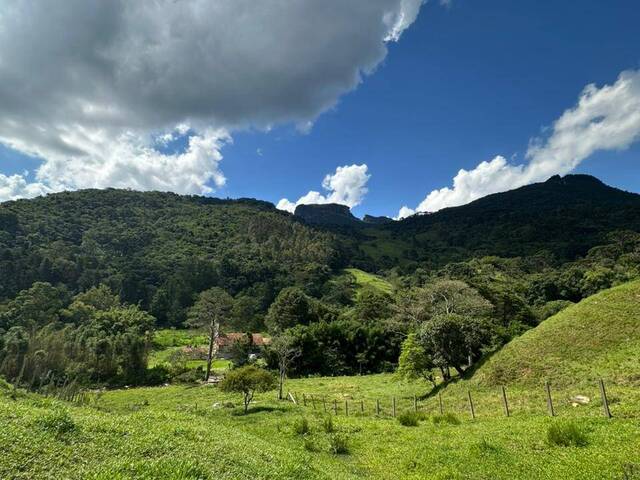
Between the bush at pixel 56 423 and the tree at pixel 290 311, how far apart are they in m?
80.8

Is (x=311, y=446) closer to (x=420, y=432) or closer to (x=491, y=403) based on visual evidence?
(x=420, y=432)

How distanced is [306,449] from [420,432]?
224 inches

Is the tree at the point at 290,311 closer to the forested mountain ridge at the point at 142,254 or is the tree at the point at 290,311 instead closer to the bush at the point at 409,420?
the forested mountain ridge at the point at 142,254

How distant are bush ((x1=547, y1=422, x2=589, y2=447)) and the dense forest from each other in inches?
880

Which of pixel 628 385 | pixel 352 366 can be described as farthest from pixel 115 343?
pixel 628 385

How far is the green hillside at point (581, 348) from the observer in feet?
87.8

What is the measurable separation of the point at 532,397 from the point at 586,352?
308 inches

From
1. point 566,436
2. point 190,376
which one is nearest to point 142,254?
point 190,376

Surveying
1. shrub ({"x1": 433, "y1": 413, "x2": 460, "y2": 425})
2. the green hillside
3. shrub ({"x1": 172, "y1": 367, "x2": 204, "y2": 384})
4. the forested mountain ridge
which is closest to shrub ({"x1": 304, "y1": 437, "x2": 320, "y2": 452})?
shrub ({"x1": 433, "y1": 413, "x2": 460, "y2": 425})

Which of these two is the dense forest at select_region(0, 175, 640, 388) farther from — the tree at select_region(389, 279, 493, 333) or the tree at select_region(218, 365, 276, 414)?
the tree at select_region(218, 365, 276, 414)

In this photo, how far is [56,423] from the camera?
9.06 meters

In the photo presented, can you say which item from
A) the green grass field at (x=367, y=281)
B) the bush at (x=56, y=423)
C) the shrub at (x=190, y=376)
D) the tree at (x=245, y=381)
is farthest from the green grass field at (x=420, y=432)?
the green grass field at (x=367, y=281)

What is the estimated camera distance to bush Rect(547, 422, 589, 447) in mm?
13516

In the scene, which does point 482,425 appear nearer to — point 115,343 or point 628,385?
point 628,385
